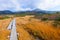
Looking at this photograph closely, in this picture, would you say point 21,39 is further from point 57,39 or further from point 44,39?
point 57,39

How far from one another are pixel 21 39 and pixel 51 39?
126 inches

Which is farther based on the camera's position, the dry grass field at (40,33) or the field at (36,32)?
the field at (36,32)

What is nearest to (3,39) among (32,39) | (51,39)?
(32,39)

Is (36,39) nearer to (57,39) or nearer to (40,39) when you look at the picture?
(40,39)

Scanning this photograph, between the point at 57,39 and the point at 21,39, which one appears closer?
the point at 57,39

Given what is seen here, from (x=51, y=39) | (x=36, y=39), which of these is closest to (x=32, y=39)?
(x=36, y=39)

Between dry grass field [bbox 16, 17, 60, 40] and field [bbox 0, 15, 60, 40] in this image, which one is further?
field [bbox 0, 15, 60, 40]

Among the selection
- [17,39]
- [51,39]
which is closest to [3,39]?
[17,39]

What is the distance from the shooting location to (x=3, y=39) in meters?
21.4

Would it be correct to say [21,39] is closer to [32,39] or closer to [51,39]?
[32,39]

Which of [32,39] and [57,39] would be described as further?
[32,39]

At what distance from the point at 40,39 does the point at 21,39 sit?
206cm

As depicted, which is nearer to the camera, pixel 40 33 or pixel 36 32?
pixel 40 33

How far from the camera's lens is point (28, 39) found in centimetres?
2131
